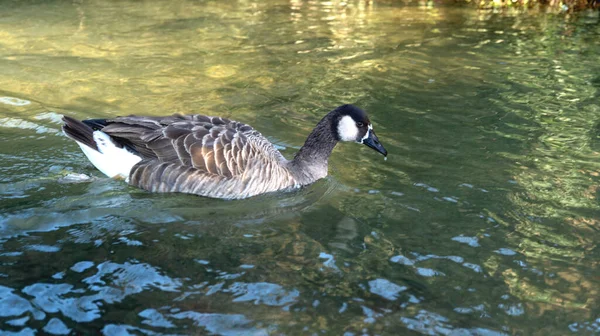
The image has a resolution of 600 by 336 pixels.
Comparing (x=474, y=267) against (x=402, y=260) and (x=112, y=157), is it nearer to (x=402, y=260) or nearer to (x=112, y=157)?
(x=402, y=260)

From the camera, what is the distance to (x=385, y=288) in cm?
588

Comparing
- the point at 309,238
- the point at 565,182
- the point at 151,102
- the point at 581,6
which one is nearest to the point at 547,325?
the point at 309,238

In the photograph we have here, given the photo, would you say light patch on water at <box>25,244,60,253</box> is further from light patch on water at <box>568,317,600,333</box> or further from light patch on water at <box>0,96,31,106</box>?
light patch on water at <box>0,96,31,106</box>

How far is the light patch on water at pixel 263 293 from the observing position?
566 centimetres

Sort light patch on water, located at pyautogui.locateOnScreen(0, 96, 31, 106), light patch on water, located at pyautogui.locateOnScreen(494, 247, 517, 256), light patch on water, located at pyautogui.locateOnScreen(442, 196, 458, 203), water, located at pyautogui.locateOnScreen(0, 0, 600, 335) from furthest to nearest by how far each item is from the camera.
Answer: light patch on water, located at pyautogui.locateOnScreen(0, 96, 31, 106)
light patch on water, located at pyautogui.locateOnScreen(442, 196, 458, 203)
light patch on water, located at pyautogui.locateOnScreen(494, 247, 517, 256)
water, located at pyautogui.locateOnScreen(0, 0, 600, 335)

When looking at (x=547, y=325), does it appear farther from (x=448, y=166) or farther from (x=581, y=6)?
(x=581, y=6)

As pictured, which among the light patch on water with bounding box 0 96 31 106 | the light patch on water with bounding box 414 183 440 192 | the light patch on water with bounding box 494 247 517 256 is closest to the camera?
the light patch on water with bounding box 494 247 517 256

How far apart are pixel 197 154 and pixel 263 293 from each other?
97.1 inches

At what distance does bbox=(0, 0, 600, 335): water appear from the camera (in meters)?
5.56

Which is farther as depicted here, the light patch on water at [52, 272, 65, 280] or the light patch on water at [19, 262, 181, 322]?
the light patch on water at [52, 272, 65, 280]


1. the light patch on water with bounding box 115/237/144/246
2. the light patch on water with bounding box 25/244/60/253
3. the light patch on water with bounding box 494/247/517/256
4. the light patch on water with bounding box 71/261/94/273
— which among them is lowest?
the light patch on water with bounding box 494/247/517/256

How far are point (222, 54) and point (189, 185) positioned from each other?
7140 mm

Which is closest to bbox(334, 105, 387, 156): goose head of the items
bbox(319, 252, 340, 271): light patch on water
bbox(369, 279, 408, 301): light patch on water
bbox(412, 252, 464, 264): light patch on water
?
bbox(412, 252, 464, 264): light patch on water

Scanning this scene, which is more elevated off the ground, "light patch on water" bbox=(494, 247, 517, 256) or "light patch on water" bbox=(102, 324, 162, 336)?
"light patch on water" bbox=(102, 324, 162, 336)
